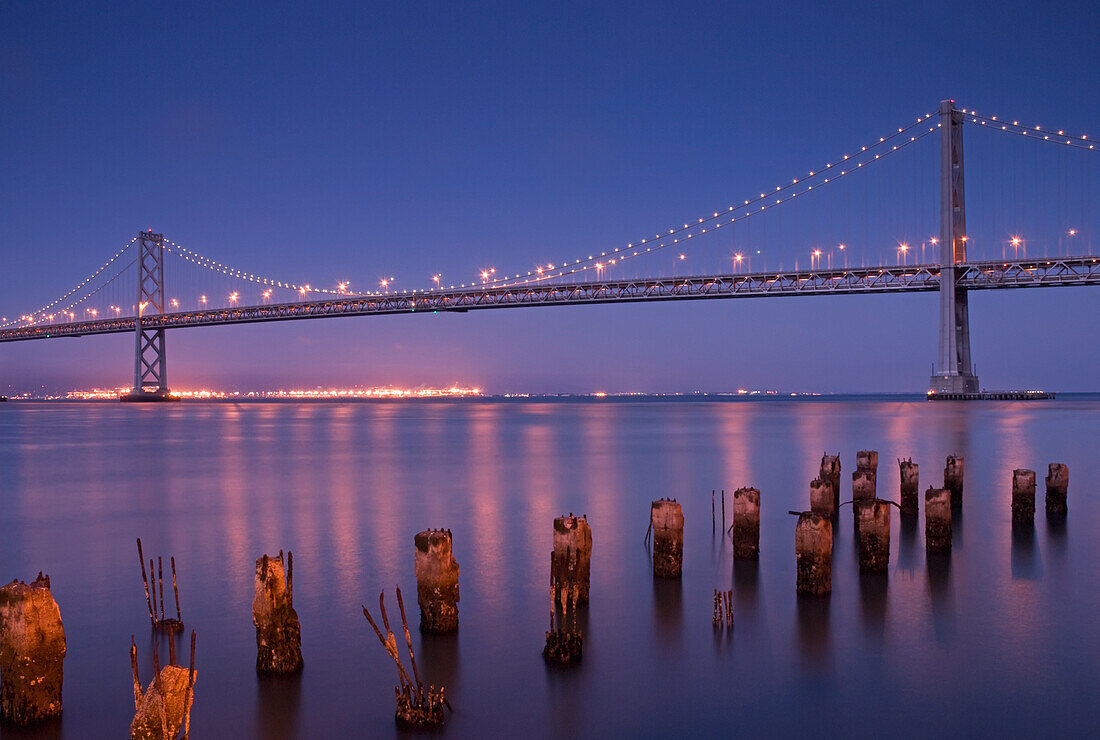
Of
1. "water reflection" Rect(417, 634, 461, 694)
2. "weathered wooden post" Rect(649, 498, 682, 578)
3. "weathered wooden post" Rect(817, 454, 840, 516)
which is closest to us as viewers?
"water reflection" Rect(417, 634, 461, 694)

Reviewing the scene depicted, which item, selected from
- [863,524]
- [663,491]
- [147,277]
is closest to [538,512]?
[663,491]

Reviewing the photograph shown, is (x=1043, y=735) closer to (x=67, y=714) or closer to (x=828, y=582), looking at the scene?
(x=828, y=582)

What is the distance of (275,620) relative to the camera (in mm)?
4594

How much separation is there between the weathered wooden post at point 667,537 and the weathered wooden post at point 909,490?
370 cm

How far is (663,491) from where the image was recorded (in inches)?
504

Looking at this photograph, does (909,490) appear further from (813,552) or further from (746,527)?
(813,552)

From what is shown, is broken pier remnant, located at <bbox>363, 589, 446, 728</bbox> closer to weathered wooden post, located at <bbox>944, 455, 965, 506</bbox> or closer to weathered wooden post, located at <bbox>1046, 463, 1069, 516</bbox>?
weathered wooden post, located at <bbox>944, 455, 965, 506</bbox>

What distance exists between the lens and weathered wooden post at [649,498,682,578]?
657 centimetres

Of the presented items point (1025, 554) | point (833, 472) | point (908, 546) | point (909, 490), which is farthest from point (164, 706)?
point (909, 490)

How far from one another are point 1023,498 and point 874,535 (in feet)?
11.3

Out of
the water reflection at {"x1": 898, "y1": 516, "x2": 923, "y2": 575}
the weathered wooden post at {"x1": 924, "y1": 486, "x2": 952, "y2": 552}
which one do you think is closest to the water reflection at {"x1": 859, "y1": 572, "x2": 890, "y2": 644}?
the water reflection at {"x1": 898, "y1": 516, "x2": 923, "y2": 575}

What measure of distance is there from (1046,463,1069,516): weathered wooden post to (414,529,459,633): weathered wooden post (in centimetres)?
731

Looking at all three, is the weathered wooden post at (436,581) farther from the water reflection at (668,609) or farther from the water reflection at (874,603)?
the water reflection at (874,603)

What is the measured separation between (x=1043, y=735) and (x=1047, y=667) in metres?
1.01
